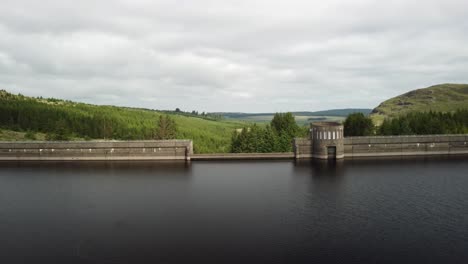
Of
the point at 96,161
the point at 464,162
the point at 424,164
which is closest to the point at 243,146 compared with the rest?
the point at 96,161

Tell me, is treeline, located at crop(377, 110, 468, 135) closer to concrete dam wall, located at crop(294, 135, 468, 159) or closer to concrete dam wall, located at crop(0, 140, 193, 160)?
concrete dam wall, located at crop(294, 135, 468, 159)

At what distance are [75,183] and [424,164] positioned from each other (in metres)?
67.1

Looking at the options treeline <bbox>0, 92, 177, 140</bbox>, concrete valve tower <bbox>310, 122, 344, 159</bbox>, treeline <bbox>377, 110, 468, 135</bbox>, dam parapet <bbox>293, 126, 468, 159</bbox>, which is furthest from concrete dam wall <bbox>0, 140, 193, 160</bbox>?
treeline <bbox>377, 110, 468, 135</bbox>

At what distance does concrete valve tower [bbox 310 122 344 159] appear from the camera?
228 ft

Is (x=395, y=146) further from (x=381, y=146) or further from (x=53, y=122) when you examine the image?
(x=53, y=122)

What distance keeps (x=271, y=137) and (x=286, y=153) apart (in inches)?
726

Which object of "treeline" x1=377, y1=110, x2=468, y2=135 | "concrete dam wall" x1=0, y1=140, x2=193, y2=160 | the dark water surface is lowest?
the dark water surface

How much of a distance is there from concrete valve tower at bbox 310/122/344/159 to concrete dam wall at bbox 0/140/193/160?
95.1ft

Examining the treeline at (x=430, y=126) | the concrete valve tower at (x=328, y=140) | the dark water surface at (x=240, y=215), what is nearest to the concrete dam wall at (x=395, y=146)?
the concrete valve tower at (x=328, y=140)

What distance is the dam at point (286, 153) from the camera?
7181cm

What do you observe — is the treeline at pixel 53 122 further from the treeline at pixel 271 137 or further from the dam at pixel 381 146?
the dam at pixel 381 146

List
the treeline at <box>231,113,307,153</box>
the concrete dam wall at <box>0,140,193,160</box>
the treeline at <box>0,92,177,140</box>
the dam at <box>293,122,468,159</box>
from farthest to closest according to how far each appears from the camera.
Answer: the treeline at <box>0,92,177,140</box>
the treeline at <box>231,113,307,153</box>
the concrete dam wall at <box>0,140,193,160</box>
the dam at <box>293,122,468,159</box>

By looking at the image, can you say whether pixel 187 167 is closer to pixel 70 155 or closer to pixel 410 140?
pixel 70 155

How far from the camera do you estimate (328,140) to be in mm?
69750
